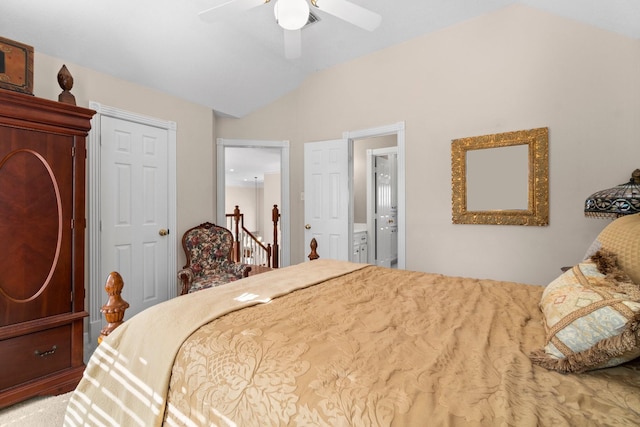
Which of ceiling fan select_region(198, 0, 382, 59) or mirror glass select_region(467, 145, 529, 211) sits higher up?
ceiling fan select_region(198, 0, 382, 59)

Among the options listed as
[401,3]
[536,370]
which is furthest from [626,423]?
[401,3]

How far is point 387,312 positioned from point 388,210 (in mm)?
4721

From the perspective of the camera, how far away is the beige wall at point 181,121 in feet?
9.23

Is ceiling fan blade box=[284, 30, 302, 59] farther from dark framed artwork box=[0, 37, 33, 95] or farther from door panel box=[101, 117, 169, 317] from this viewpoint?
door panel box=[101, 117, 169, 317]

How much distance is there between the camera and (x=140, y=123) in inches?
127

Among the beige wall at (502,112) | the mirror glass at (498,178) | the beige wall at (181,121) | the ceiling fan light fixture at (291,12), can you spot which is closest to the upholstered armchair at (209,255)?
the beige wall at (181,121)

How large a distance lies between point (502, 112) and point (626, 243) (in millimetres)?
2211

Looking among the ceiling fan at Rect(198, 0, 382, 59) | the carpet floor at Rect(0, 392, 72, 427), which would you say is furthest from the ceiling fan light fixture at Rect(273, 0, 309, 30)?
the carpet floor at Rect(0, 392, 72, 427)

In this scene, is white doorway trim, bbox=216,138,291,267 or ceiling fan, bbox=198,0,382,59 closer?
ceiling fan, bbox=198,0,382,59

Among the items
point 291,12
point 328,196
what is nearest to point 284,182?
point 328,196

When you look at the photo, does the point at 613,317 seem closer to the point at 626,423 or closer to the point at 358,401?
the point at 626,423

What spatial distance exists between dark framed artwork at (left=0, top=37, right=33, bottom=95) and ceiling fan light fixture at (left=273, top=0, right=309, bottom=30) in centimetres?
162

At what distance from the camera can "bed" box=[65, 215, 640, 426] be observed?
748 mm

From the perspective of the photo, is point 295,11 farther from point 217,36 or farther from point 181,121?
point 181,121
